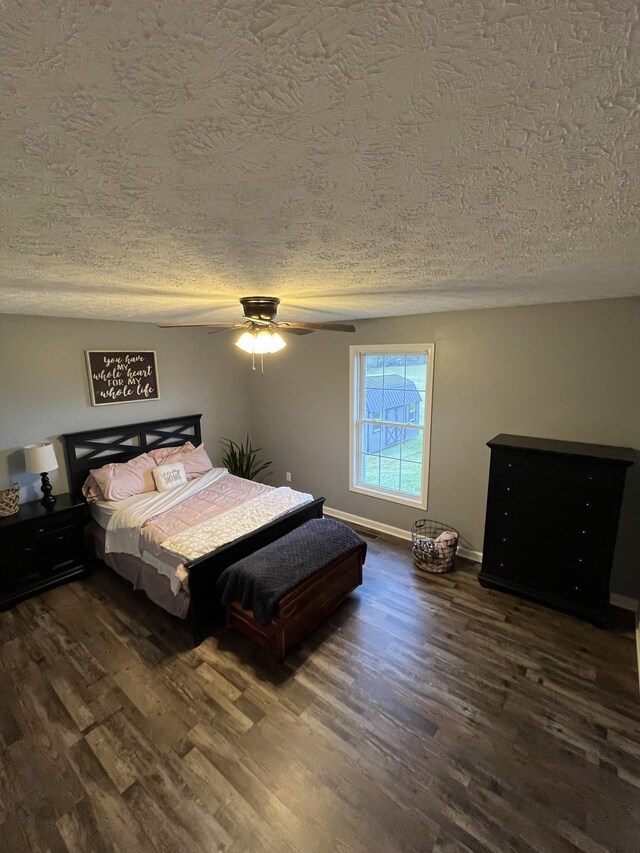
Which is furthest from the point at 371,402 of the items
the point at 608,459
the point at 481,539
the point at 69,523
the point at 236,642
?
the point at 69,523

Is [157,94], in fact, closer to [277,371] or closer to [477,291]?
[477,291]

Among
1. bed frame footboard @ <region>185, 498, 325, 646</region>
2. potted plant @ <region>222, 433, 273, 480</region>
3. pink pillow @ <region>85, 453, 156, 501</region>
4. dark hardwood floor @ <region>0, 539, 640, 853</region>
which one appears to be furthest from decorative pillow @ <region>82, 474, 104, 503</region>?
potted plant @ <region>222, 433, 273, 480</region>

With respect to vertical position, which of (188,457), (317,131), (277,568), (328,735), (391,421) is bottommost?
(328,735)

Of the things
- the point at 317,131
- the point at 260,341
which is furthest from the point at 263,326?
the point at 317,131

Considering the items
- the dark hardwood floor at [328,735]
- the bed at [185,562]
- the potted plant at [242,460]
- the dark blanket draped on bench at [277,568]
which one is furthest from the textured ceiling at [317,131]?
the potted plant at [242,460]

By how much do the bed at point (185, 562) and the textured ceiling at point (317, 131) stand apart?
6.72ft

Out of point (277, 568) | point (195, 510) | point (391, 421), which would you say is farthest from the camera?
point (391, 421)

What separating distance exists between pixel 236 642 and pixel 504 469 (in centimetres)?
242

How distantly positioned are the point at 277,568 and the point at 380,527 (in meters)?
1.94

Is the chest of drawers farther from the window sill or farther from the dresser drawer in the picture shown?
the window sill

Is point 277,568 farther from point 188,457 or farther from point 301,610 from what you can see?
point 188,457

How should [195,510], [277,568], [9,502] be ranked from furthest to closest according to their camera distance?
[195,510], [9,502], [277,568]

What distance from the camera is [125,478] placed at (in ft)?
11.6

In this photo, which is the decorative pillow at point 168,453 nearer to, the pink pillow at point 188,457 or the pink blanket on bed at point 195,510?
the pink pillow at point 188,457
